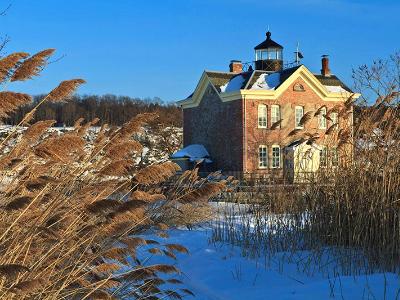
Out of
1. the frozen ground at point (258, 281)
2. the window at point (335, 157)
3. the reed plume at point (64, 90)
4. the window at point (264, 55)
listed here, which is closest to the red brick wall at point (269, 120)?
the window at point (264, 55)

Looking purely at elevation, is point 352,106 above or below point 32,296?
above

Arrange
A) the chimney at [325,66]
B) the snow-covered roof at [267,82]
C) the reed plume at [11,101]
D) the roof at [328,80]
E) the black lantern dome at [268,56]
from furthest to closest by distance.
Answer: the chimney at [325,66] → the roof at [328,80] → the black lantern dome at [268,56] → the snow-covered roof at [267,82] → the reed plume at [11,101]

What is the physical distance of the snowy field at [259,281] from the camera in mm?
5172

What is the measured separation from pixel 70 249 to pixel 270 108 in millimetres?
30475

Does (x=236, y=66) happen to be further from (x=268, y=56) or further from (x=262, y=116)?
(x=262, y=116)

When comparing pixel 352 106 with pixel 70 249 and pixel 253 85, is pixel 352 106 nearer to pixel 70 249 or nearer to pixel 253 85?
pixel 70 249

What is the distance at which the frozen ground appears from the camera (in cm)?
517

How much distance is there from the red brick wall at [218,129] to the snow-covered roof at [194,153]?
0.33 meters

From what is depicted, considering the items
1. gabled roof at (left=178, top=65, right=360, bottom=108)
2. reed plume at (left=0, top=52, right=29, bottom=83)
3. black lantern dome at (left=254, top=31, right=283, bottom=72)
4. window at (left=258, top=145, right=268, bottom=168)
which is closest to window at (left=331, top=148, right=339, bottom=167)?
reed plume at (left=0, top=52, right=29, bottom=83)

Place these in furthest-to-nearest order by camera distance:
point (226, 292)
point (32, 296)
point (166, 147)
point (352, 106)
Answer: point (166, 147) < point (352, 106) < point (226, 292) < point (32, 296)

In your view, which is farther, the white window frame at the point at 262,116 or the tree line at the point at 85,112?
the white window frame at the point at 262,116

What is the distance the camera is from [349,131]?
700 cm

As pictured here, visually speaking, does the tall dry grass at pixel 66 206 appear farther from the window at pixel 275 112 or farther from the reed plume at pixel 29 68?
the window at pixel 275 112

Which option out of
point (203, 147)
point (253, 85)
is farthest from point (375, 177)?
point (203, 147)
